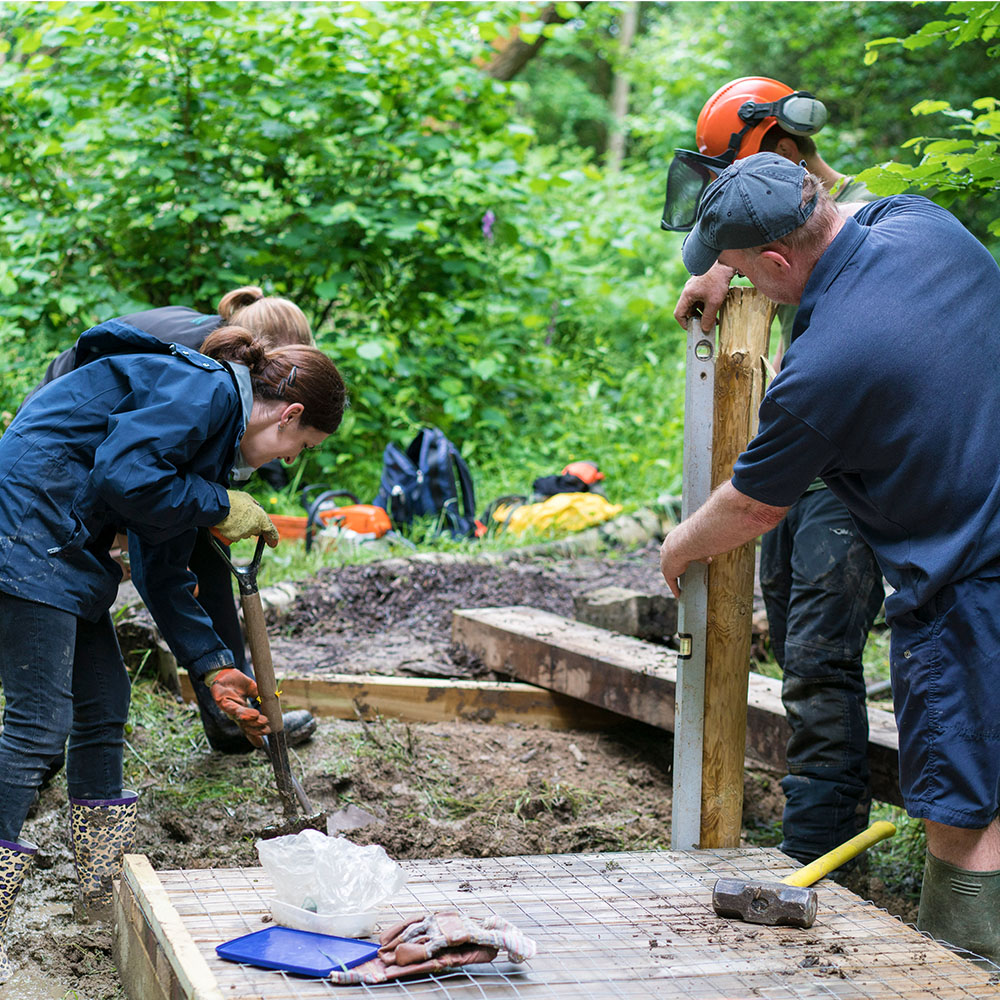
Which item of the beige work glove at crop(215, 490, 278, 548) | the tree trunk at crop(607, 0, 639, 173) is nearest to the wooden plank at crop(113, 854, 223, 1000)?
the beige work glove at crop(215, 490, 278, 548)

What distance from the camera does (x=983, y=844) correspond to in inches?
87.1

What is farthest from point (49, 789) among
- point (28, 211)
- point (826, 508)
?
point (28, 211)

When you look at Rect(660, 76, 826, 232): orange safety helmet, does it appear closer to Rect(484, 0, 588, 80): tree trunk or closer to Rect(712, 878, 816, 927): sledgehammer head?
Rect(712, 878, 816, 927): sledgehammer head

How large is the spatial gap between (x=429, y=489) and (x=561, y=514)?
0.85m

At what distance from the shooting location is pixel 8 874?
235 centimetres

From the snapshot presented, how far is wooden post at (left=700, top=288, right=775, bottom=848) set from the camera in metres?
2.79

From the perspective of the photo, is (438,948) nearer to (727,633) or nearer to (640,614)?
(727,633)

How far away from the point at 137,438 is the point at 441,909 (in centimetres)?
125

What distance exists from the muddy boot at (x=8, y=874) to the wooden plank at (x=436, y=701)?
1438mm

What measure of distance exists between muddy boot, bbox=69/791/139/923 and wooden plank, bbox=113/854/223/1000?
36cm

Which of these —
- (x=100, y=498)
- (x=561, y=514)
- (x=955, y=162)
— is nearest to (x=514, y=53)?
(x=561, y=514)

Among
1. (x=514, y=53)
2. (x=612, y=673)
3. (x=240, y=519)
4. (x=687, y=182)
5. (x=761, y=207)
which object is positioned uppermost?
(x=514, y=53)

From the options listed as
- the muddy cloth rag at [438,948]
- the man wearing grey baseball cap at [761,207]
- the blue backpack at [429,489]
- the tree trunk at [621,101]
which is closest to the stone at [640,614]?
the blue backpack at [429,489]

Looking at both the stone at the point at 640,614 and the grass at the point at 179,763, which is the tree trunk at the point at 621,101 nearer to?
the stone at the point at 640,614
